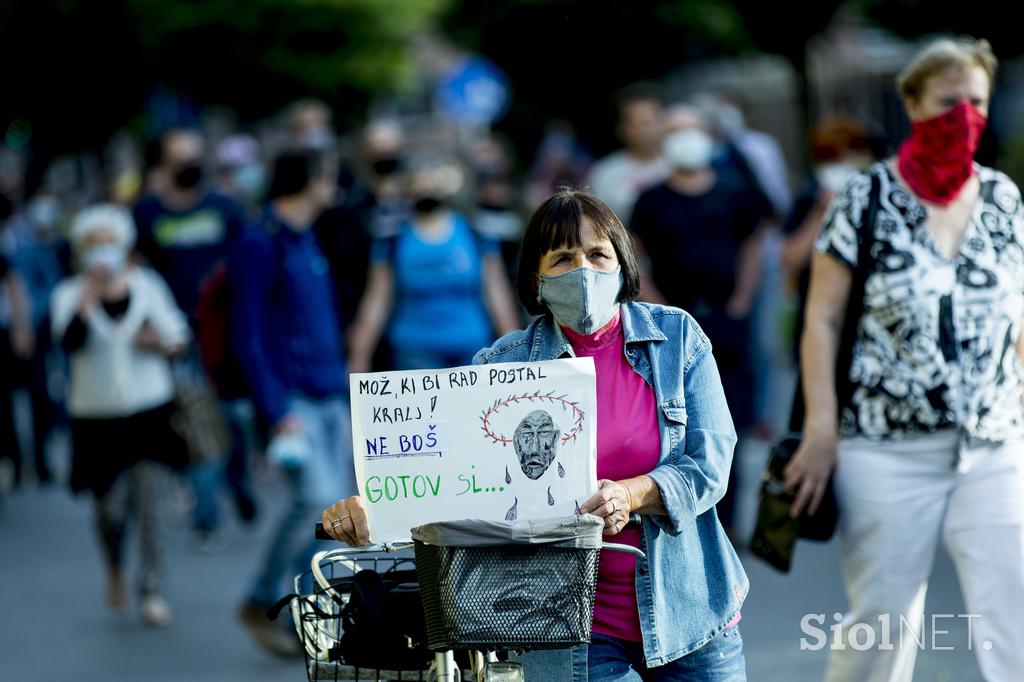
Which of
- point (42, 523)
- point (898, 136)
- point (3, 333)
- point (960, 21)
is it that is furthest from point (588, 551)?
point (898, 136)

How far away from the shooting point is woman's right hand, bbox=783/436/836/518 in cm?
537

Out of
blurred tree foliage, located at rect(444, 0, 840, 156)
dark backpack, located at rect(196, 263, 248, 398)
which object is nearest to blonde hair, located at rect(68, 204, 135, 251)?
Answer: dark backpack, located at rect(196, 263, 248, 398)

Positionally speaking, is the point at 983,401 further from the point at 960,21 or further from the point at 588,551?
the point at 960,21

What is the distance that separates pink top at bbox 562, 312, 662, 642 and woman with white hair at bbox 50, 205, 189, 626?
5.34m

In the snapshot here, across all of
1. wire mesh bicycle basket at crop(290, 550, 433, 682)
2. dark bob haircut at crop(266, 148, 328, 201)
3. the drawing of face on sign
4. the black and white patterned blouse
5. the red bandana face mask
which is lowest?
wire mesh bicycle basket at crop(290, 550, 433, 682)

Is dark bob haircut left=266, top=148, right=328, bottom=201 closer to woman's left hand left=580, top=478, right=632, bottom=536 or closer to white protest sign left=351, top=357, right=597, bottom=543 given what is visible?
white protest sign left=351, top=357, right=597, bottom=543

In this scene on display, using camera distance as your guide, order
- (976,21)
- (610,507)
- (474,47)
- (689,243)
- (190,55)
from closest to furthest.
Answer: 1. (610,507)
2. (689,243)
3. (976,21)
4. (474,47)
5. (190,55)

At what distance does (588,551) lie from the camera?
378cm

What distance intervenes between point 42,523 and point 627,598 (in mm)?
9328

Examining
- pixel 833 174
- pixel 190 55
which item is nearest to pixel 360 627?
pixel 833 174

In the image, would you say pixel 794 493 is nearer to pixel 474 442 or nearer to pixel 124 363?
pixel 474 442

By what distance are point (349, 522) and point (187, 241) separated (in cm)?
816

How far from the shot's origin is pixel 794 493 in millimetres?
5445

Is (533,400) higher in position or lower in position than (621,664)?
higher
